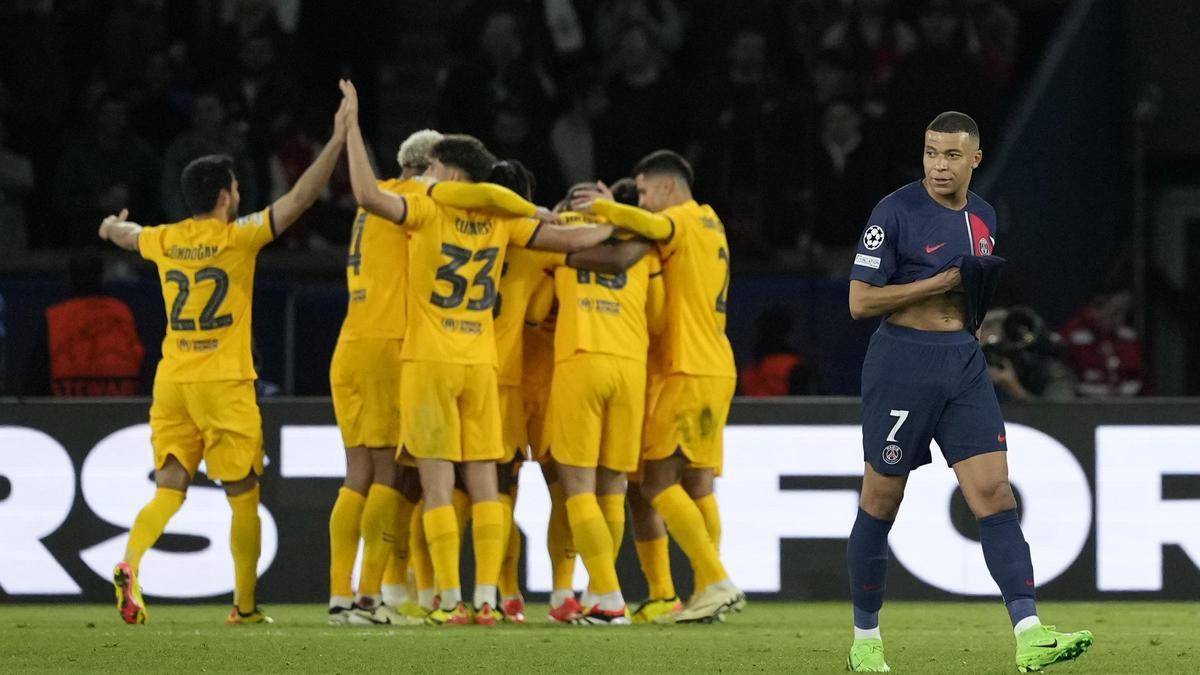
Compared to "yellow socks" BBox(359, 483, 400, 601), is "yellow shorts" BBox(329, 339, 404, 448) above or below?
above

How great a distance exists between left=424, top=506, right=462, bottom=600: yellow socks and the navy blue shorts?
2.75 metres

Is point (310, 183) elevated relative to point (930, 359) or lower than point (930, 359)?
elevated

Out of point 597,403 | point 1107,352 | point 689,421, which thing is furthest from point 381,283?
point 1107,352

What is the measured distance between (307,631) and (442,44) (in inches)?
362

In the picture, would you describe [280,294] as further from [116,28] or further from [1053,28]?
[1053,28]

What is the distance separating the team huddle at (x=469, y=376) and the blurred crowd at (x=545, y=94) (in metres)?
4.52

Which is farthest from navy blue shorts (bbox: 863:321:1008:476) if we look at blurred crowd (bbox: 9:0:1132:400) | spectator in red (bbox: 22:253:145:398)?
blurred crowd (bbox: 9:0:1132:400)

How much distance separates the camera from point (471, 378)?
30.2 ft

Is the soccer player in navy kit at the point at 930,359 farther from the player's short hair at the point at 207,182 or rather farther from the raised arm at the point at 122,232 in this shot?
the raised arm at the point at 122,232

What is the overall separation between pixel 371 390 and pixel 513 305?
853mm

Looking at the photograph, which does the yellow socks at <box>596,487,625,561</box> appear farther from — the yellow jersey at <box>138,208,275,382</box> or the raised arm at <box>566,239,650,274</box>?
the yellow jersey at <box>138,208,275,382</box>

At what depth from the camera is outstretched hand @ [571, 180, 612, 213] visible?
9.57 m

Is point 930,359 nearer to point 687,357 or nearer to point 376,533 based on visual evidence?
point 687,357

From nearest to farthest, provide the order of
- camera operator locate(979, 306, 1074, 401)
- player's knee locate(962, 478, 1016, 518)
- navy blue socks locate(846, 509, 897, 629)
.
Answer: player's knee locate(962, 478, 1016, 518)
navy blue socks locate(846, 509, 897, 629)
camera operator locate(979, 306, 1074, 401)
